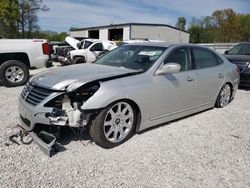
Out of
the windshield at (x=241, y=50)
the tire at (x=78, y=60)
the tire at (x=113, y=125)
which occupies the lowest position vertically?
the tire at (x=113, y=125)

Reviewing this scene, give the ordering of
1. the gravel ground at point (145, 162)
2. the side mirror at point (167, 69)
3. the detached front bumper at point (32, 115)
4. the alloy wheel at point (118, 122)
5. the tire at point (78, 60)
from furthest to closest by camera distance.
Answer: the tire at point (78, 60), the side mirror at point (167, 69), the alloy wheel at point (118, 122), the detached front bumper at point (32, 115), the gravel ground at point (145, 162)

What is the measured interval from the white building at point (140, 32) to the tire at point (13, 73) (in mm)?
29933

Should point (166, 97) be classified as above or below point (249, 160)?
above

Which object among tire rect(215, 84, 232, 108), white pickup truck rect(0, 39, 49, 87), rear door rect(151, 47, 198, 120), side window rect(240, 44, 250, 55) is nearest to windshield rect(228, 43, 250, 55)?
side window rect(240, 44, 250, 55)

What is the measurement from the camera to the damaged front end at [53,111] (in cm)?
300

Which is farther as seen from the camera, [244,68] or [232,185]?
[244,68]

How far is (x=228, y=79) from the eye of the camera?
5.32 metres

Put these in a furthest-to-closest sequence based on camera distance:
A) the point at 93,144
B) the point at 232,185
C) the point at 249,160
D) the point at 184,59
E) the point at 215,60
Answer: the point at 215,60, the point at 184,59, the point at 93,144, the point at 249,160, the point at 232,185

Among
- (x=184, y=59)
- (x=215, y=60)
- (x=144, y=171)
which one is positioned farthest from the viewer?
(x=215, y=60)

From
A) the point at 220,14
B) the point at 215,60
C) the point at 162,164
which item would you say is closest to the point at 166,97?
the point at 162,164

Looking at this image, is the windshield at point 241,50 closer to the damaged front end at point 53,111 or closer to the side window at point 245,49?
the side window at point 245,49

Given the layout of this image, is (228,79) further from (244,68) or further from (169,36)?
(169,36)

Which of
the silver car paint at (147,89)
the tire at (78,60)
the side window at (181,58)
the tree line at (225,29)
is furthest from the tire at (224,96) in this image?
the tree line at (225,29)

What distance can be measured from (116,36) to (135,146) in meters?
44.2
